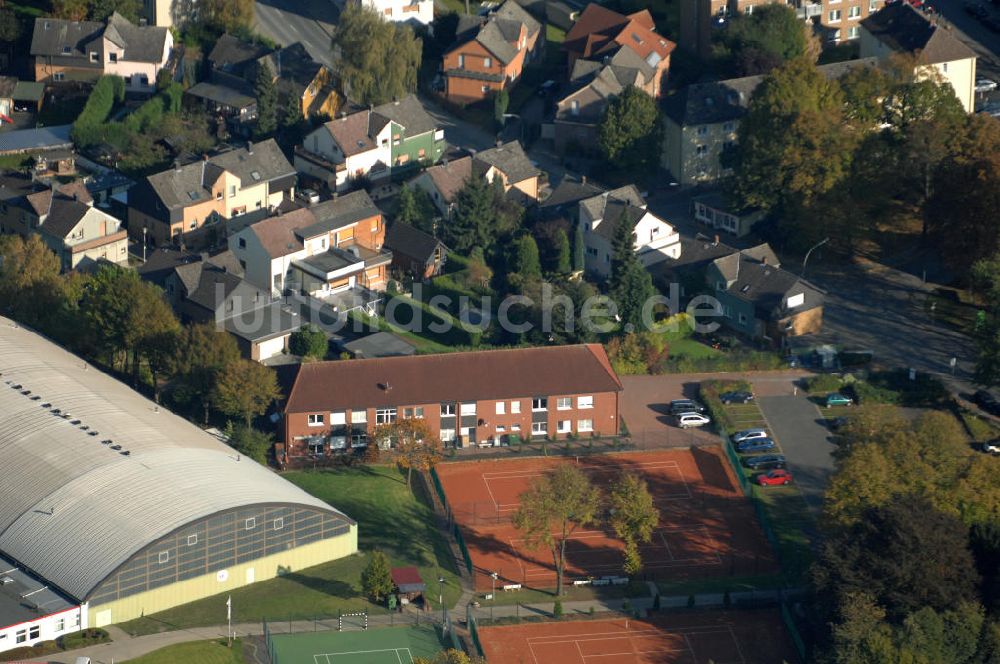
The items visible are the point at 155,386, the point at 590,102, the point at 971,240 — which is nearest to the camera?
the point at 155,386

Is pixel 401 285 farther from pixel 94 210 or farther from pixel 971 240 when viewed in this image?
pixel 971 240

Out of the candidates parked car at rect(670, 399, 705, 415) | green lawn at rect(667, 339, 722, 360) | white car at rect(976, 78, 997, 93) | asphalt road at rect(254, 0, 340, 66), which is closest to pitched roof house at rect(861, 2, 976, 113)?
white car at rect(976, 78, 997, 93)

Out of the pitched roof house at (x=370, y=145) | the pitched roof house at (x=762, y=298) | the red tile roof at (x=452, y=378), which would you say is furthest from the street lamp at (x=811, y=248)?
the pitched roof house at (x=370, y=145)

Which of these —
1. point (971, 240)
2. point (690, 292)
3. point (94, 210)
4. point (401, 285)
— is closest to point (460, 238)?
point (401, 285)

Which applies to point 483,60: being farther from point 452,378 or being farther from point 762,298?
point 452,378

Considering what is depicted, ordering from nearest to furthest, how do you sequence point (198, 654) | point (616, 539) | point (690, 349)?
point (198, 654) → point (616, 539) → point (690, 349)

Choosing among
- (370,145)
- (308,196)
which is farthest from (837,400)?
(308,196)
